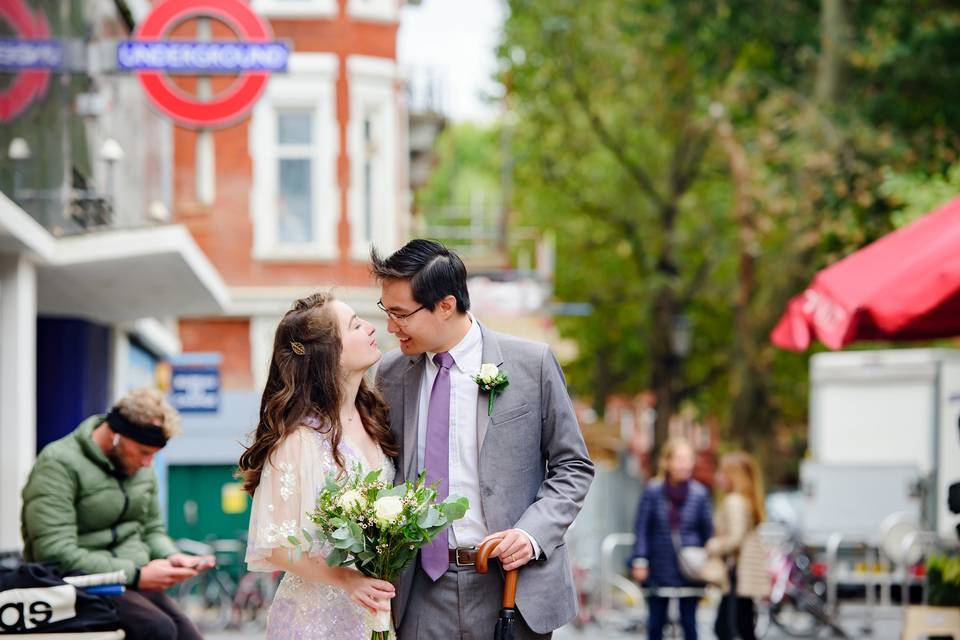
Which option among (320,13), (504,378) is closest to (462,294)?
(504,378)

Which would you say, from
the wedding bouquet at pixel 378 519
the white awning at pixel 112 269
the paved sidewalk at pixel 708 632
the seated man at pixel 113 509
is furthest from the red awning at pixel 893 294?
the paved sidewalk at pixel 708 632

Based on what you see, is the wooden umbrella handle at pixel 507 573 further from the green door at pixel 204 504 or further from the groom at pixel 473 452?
the green door at pixel 204 504

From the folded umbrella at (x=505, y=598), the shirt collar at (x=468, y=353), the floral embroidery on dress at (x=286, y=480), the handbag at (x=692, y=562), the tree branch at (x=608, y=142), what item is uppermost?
the tree branch at (x=608, y=142)

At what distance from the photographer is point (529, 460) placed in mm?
5754

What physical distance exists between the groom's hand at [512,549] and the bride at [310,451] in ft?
1.41

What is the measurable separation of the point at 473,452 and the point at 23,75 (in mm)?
6981

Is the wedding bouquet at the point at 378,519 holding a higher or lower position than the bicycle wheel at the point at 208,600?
higher

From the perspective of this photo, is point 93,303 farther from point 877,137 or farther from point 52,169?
point 877,137

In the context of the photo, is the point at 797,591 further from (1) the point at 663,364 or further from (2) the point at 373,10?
(1) the point at 663,364

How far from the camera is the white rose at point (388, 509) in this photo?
5254 millimetres

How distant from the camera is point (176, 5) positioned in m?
14.4

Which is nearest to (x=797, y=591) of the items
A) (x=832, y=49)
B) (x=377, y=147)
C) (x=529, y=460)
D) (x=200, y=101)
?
(x=832, y=49)

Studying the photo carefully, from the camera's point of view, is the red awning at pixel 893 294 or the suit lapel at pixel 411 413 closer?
the suit lapel at pixel 411 413

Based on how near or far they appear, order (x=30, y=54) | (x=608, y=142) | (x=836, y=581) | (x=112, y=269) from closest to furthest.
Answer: (x=30, y=54) → (x=112, y=269) → (x=836, y=581) → (x=608, y=142)
